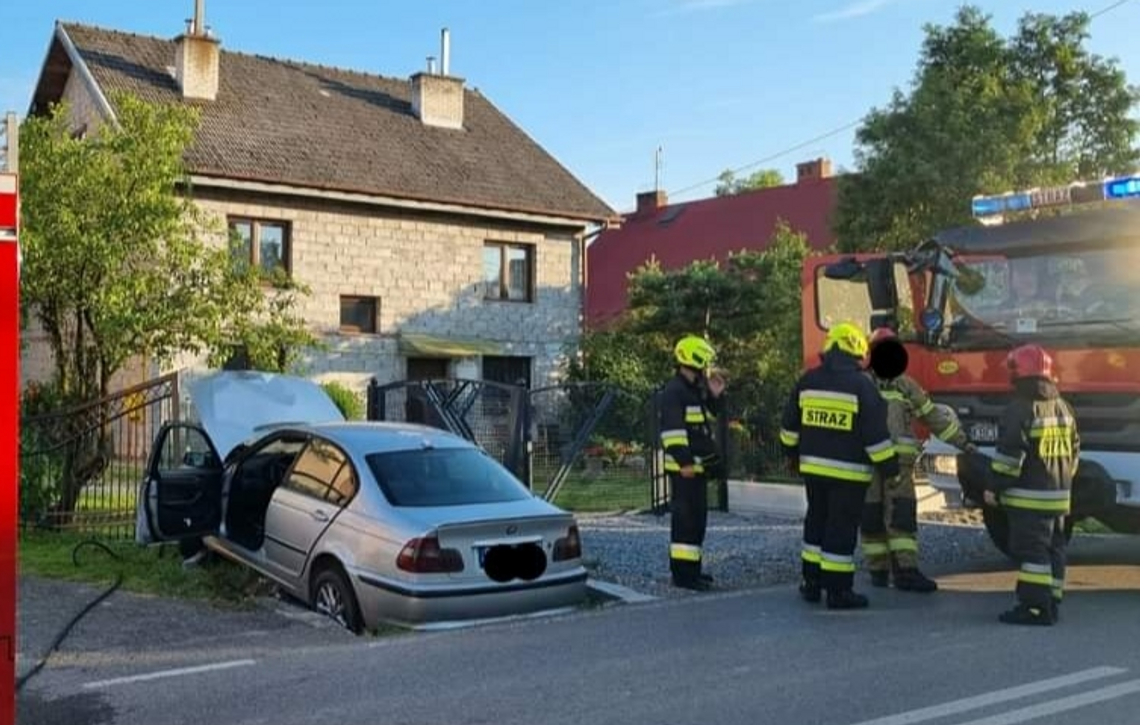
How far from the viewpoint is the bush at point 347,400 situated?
21828 millimetres

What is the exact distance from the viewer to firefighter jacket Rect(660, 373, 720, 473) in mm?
8875

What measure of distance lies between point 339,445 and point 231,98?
60.6ft

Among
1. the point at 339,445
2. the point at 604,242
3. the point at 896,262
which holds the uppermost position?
the point at 604,242

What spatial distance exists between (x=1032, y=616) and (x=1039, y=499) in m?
0.73

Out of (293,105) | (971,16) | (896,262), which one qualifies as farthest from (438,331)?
(896,262)

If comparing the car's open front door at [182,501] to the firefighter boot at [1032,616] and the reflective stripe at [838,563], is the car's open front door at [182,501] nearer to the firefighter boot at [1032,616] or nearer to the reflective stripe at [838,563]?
the reflective stripe at [838,563]

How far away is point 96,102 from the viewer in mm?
23281

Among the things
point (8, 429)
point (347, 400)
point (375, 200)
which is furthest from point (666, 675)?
point (375, 200)

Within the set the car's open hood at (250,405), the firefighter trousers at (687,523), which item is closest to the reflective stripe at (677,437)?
the firefighter trousers at (687,523)

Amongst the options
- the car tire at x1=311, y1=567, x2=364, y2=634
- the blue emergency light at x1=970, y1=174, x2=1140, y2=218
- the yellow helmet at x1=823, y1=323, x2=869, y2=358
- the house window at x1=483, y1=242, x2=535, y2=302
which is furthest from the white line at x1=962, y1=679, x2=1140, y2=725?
the house window at x1=483, y1=242, x2=535, y2=302

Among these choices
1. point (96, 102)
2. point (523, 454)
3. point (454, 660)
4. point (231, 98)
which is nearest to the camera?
point (454, 660)

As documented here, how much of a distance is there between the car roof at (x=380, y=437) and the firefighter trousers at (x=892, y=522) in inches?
118

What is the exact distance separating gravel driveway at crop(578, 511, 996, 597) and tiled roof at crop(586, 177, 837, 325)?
2356cm

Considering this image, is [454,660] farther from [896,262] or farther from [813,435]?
[896,262]
